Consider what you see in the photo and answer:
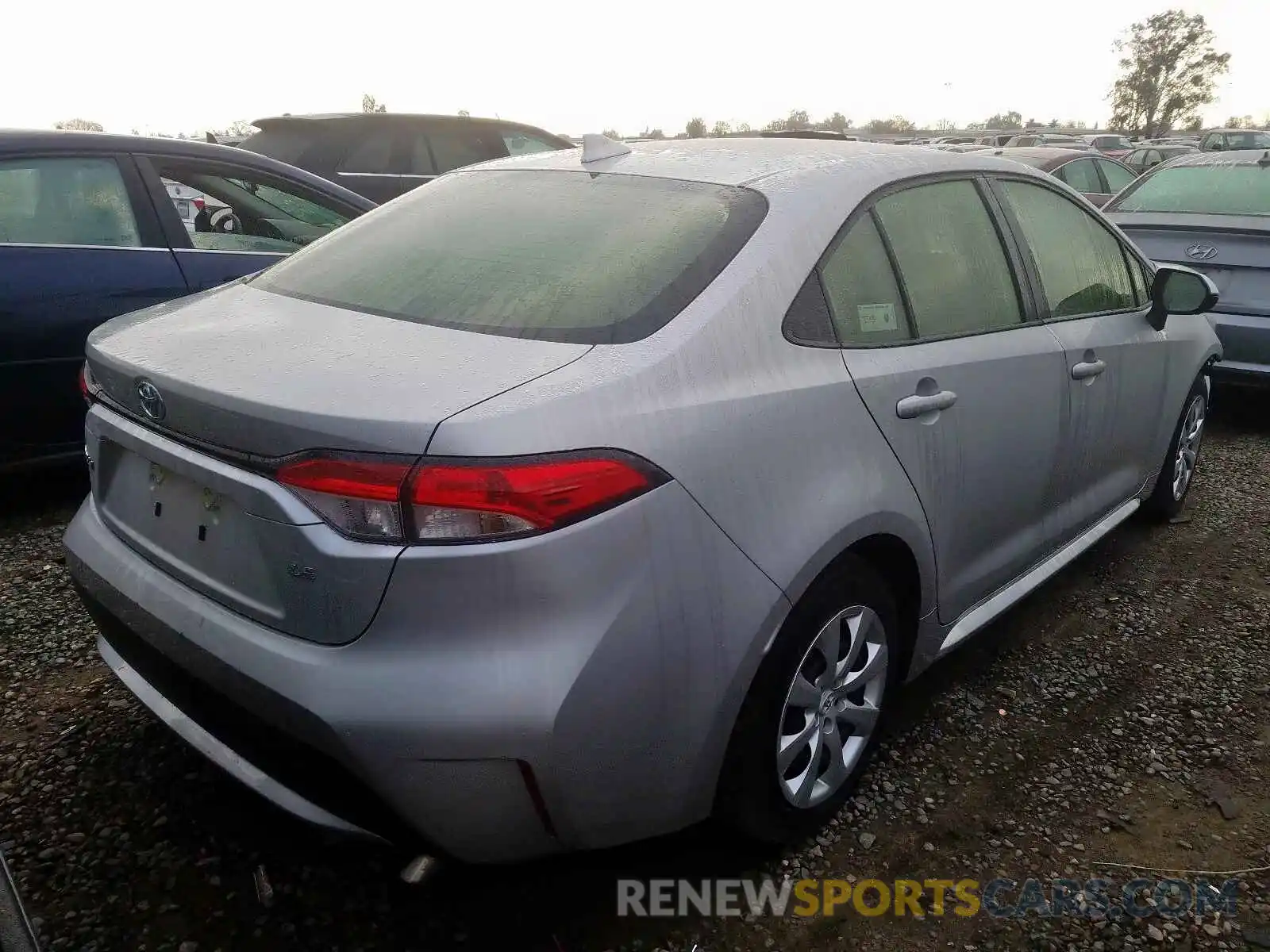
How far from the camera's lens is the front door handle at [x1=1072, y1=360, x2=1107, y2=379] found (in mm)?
2922

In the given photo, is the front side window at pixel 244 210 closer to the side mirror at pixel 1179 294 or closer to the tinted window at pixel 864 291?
the tinted window at pixel 864 291

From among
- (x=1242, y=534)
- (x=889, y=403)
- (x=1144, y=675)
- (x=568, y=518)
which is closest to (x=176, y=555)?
(x=568, y=518)

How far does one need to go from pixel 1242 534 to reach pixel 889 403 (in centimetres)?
288

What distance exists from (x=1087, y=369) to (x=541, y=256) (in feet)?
5.91

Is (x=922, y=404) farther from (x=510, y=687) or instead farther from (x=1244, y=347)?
(x=1244, y=347)

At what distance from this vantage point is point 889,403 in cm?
218

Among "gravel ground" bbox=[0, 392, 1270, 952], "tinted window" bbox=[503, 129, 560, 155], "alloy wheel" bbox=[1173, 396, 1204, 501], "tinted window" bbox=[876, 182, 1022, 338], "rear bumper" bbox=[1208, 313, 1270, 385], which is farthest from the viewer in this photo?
"tinted window" bbox=[503, 129, 560, 155]

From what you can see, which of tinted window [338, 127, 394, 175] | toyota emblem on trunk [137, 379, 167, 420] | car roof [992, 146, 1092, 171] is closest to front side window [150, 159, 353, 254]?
toyota emblem on trunk [137, 379, 167, 420]

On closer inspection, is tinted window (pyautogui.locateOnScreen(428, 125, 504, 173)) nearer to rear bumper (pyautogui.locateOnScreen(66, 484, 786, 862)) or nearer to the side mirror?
the side mirror

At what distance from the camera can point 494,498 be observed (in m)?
1.54

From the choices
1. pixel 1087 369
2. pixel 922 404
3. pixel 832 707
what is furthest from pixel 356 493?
pixel 1087 369

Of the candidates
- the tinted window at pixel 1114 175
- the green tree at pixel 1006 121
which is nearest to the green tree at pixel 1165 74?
the green tree at pixel 1006 121

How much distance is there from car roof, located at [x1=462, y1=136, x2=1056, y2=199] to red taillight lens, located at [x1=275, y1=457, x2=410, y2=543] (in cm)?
115

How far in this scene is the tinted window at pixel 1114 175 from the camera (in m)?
10.7
